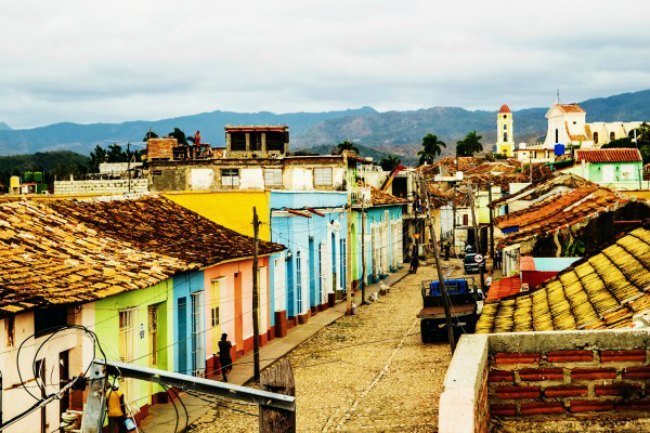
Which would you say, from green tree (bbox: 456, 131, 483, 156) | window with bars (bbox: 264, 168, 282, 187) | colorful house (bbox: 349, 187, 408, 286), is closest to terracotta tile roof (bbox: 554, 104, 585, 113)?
green tree (bbox: 456, 131, 483, 156)

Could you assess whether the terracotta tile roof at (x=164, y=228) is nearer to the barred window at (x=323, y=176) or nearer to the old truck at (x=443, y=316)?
the old truck at (x=443, y=316)

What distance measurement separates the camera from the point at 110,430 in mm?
14148

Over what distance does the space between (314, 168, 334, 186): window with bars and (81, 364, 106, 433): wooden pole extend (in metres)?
39.5

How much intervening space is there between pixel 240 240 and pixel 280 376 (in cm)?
1891

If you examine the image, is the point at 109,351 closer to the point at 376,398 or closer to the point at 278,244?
the point at 376,398

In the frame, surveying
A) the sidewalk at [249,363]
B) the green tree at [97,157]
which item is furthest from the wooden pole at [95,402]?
the green tree at [97,157]

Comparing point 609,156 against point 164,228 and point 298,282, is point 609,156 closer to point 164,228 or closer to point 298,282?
point 298,282

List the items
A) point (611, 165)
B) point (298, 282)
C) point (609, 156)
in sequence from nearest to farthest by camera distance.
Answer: point (298, 282), point (611, 165), point (609, 156)

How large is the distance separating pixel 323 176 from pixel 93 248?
29.0m

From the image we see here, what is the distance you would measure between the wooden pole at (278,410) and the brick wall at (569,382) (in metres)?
1.27

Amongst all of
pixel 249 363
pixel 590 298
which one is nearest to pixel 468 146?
pixel 249 363

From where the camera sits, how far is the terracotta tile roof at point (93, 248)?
13.0 metres

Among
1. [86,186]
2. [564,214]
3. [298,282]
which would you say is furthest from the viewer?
[86,186]

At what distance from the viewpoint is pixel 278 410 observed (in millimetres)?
5516
